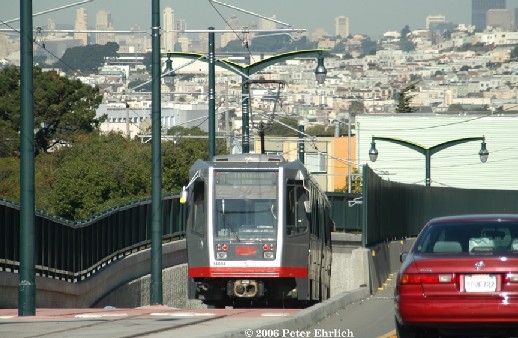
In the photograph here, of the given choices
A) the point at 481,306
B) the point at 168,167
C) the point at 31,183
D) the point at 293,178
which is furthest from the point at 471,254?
the point at 168,167

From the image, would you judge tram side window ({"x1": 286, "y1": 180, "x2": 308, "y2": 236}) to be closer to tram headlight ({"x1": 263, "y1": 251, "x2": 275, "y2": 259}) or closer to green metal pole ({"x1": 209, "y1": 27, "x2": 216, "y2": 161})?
tram headlight ({"x1": 263, "y1": 251, "x2": 275, "y2": 259})

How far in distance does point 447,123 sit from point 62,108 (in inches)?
1084

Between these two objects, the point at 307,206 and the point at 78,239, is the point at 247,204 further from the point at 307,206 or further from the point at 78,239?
the point at 78,239

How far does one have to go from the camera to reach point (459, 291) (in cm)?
1427

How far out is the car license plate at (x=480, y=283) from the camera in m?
14.2

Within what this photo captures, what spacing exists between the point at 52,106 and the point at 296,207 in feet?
204

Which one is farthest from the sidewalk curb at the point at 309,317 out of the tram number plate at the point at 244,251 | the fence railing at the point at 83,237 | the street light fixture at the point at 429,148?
the street light fixture at the point at 429,148

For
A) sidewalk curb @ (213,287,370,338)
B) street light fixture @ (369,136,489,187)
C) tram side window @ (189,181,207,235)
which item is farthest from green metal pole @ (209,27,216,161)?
street light fixture @ (369,136,489,187)

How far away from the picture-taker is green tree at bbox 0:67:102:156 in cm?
8588

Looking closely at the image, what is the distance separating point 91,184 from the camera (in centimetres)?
5075

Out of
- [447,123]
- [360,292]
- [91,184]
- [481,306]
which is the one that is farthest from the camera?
[447,123]

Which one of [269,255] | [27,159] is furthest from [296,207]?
[27,159]

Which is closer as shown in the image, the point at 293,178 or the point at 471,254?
the point at 471,254

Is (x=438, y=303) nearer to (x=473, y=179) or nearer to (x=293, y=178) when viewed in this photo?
(x=293, y=178)
